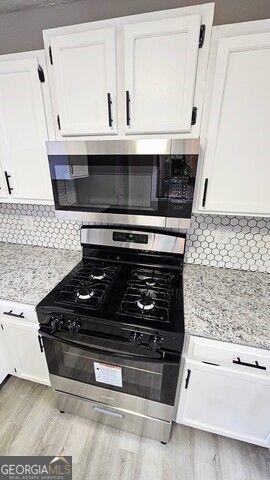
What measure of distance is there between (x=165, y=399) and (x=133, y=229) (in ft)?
3.18

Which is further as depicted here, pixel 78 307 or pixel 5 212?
pixel 5 212

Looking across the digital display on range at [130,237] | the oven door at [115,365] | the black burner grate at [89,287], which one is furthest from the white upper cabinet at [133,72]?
the oven door at [115,365]

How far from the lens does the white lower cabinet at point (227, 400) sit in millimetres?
1042

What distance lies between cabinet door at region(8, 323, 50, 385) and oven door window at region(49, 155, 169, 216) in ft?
2.55

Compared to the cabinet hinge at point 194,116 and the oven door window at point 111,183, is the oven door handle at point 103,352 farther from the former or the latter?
the cabinet hinge at point 194,116

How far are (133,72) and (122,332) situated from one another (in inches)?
46.3

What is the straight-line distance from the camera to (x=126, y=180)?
1077mm

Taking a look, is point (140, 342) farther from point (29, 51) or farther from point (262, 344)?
point (29, 51)

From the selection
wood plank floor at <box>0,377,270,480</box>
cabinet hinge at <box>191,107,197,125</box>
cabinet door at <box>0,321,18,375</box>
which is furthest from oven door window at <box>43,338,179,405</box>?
cabinet hinge at <box>191,107,197,125</box>

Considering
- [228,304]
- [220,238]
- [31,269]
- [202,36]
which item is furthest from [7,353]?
[202,36]

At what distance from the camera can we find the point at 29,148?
125cm

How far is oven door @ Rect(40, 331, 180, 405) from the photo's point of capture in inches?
40.9

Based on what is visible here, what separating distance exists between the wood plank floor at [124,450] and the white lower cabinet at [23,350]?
28 centimetres

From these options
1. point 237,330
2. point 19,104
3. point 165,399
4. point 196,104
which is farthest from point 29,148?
point 165,399
